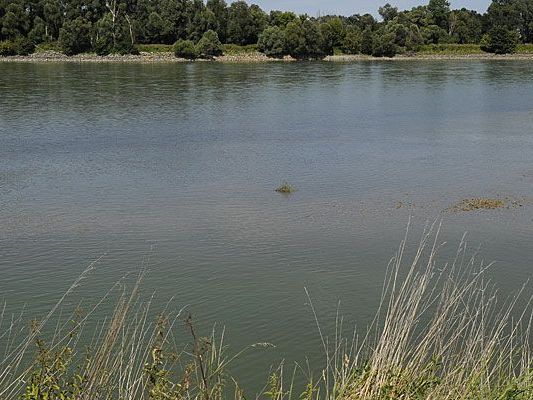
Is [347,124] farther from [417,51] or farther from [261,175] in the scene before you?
[417,51]

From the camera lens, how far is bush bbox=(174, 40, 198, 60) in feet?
349

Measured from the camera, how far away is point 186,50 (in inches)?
4183

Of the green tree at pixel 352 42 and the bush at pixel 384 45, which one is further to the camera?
the green tree at pixel 352 42

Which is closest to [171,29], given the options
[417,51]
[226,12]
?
[226,12]

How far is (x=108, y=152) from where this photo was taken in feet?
94.0

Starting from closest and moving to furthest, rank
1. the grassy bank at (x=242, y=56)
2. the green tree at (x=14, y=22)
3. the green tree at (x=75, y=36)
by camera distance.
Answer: the grassy bank at (x=242, y=56)
the green tree at (x=75, y=36)
the green tree at (x=14, y=22)

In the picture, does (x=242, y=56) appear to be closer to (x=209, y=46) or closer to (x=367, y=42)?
(x=209, y=46)

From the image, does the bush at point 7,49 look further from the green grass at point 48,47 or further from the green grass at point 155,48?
the green grass at point 155,48

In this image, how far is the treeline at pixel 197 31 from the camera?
10744 centimetres

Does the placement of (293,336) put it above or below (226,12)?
below

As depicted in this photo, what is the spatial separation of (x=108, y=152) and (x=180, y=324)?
18.1 metres

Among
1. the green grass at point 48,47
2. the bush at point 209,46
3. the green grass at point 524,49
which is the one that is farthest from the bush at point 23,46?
the green grass at point 524,49

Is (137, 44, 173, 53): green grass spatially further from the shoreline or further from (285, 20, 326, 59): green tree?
(285, 20, 326, 59): green tree

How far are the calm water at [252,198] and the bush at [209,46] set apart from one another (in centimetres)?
6172
